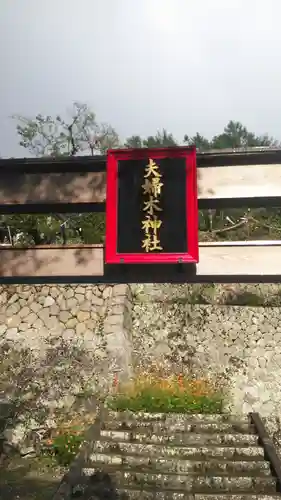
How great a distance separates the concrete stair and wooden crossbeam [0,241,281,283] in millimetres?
3438

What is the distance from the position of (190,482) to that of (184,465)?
0.37 meters

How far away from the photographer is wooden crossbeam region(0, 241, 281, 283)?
360cm

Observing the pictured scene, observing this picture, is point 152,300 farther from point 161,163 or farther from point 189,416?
point 161,163

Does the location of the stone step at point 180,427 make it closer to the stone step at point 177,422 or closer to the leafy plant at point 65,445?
the stone step at point 177,422

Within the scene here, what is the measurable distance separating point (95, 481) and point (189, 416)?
2506 mm

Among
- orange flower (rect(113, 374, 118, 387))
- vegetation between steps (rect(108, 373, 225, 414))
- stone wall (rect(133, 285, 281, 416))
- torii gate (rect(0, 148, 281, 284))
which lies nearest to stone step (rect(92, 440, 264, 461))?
vegetation between steps (rect(108, 373, 225, 414))

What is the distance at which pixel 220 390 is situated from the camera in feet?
36.3

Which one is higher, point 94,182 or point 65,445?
point 94,182

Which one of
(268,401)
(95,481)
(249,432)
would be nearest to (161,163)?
(95,481)

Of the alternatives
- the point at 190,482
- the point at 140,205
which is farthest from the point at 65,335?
the point at 140,205

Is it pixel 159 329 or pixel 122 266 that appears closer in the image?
pixel 122 266

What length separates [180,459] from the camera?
6668mm

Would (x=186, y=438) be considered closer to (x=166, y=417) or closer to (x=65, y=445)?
(x=166, y=417)

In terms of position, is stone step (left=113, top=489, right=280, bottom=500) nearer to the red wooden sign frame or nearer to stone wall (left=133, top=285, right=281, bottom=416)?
the red wooden sign frame
